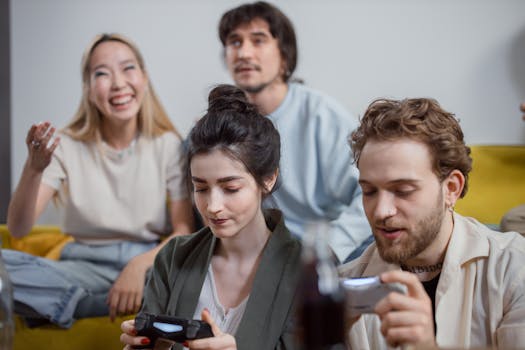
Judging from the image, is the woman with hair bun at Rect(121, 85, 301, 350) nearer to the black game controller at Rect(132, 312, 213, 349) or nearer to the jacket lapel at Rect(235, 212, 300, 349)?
the jacket lapel at Rect(235, 212, 300, 349)

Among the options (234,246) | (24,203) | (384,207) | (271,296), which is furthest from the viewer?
(24,203)

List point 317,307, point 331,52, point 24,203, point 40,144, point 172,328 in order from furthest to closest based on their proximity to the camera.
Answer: point 331,52 < point 24,203 < point 40,144 < point 172,328 < point 317,307

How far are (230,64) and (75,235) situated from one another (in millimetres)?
717

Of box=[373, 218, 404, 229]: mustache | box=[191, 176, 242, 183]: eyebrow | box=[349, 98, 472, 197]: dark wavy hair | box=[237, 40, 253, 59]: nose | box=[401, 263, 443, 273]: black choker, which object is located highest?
box=[237, 40, 253, 59]: nose

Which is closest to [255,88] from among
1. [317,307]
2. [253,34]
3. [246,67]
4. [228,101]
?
[246,67]

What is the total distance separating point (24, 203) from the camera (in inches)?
72.8

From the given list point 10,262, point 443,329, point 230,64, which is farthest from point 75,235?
point 443,329

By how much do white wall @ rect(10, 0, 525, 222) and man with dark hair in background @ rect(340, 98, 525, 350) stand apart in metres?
1.09

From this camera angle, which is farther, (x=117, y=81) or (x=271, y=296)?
(x=117, y=81)

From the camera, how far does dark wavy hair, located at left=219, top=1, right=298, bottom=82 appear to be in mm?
2064

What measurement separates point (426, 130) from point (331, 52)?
4.31 feet

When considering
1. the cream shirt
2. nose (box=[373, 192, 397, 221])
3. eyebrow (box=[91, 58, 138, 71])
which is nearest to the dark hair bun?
nose (box=[373, 192, 397, 221])

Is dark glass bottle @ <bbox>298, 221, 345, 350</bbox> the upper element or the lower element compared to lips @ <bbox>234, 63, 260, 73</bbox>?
lower

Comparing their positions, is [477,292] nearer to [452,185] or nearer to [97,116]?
[452,185]
